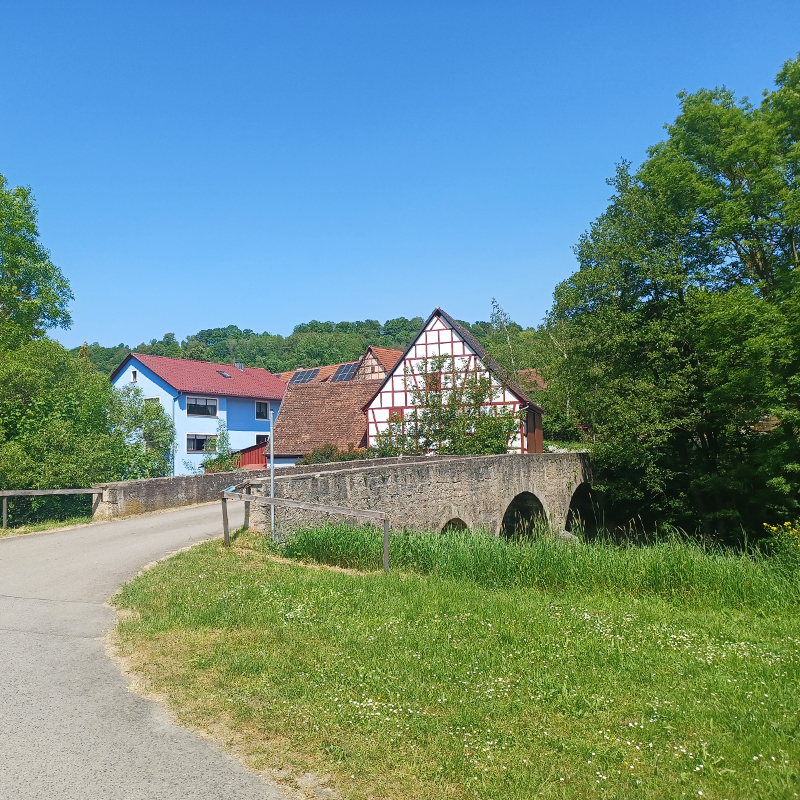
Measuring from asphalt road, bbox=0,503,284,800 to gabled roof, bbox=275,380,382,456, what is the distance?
1027 inches

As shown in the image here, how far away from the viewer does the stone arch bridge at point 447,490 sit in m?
12.6

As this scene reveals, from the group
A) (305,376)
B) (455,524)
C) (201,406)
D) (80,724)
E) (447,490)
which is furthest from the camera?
(305,376)

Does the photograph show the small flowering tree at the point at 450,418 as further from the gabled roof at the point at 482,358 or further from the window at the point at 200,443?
the window at the point at 200,443

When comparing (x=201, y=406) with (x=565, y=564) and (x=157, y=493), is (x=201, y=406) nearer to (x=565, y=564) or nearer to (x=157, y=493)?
(x=157, y=493)

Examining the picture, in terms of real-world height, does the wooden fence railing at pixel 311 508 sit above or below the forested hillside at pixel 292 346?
below

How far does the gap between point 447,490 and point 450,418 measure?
13502mm

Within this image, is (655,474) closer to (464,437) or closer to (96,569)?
(464,437)

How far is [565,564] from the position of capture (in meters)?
9.10

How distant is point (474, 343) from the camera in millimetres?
33188

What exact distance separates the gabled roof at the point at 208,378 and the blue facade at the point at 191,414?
1.00 ft

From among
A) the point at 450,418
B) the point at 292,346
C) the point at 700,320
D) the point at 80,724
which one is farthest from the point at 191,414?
the point at 292,346

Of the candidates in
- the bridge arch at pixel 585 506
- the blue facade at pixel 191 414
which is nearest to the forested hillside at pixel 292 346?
the blue facade at pixel 191 414

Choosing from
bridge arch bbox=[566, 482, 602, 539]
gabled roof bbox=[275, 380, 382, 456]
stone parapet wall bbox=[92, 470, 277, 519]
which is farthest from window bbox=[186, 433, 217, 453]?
bridge arch bbox=[566, 482, 602, 539]

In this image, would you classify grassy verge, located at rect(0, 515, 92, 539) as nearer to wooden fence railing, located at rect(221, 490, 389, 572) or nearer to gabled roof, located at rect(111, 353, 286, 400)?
wooden fence railing, located at rect(221, 490, 389, 572)
